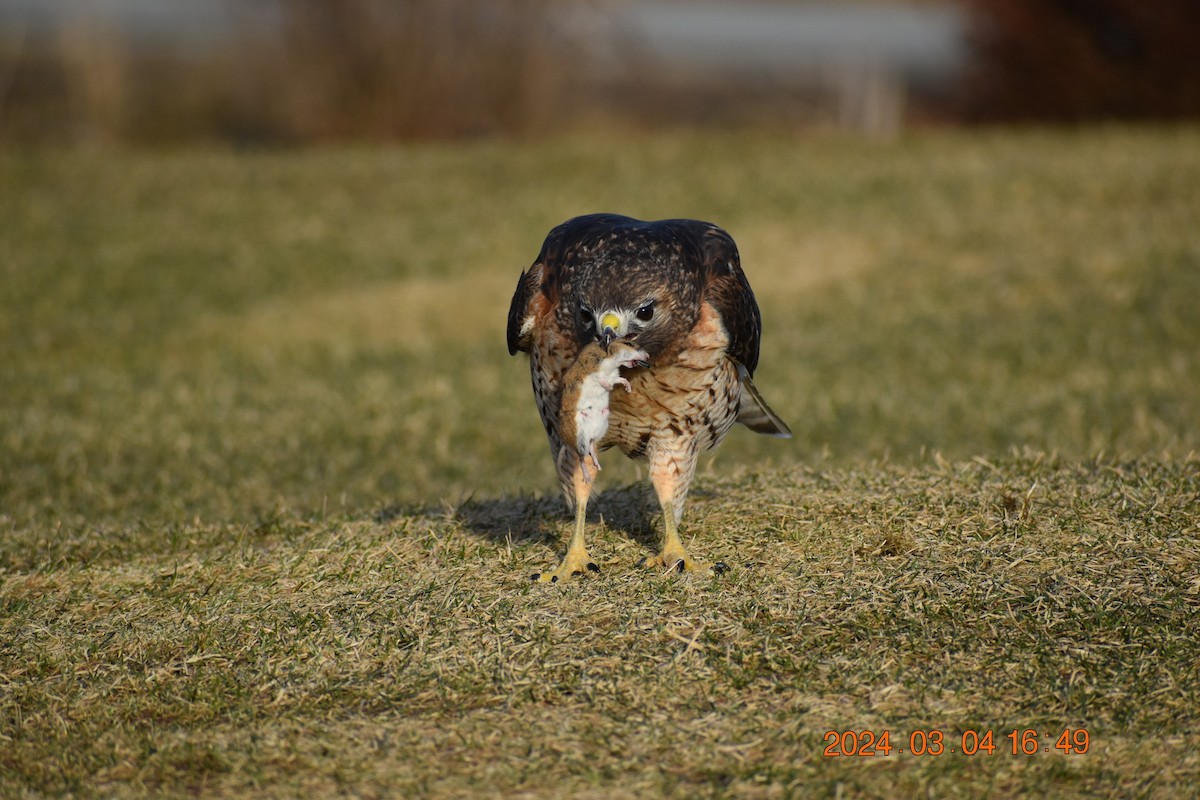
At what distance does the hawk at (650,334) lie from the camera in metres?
4.54

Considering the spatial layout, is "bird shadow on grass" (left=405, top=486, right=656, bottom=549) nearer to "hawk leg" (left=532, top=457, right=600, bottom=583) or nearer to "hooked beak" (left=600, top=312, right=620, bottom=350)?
"hawk leg" (left=532, top=457, right=600, bottom=583)

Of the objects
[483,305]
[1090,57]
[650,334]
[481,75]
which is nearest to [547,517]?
[650,334]

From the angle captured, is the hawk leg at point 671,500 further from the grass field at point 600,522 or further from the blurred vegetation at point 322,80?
the blurred vegetation at point 322,80

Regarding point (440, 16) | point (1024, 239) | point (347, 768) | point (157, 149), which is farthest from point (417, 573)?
point (157, 149)

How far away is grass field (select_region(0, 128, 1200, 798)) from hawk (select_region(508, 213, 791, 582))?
1.28 feet

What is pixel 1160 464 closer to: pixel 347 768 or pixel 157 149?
pixel 347 768

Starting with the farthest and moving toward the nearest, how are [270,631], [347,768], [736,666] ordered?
[270,631] → [736,666] → [347,768]

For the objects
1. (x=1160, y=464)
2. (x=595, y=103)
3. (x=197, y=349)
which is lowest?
(x=197, y=349)

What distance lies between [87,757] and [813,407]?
22.4 feet

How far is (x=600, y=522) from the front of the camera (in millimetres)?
5641

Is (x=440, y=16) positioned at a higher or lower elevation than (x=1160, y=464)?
higher

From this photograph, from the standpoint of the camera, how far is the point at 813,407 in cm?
1004
